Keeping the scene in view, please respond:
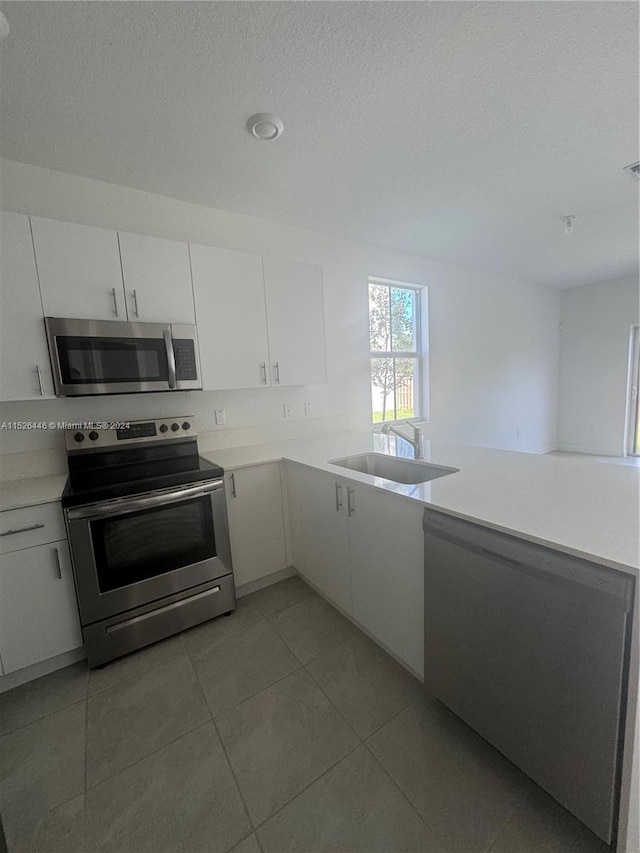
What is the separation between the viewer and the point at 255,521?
7.43 ft

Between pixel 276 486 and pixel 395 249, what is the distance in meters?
2.66

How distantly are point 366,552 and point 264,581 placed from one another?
3.36ft

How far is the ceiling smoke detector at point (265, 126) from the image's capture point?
1589 mm

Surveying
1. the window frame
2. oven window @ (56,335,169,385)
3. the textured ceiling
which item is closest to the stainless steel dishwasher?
oven window @ (56,335,169,385)

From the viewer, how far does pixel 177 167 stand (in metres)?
1.96

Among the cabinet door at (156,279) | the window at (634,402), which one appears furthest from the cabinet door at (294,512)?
the window at (634,402)

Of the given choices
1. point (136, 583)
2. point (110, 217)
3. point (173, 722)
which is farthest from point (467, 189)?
point (173, 722)

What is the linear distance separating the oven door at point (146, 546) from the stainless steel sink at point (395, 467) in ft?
2.69

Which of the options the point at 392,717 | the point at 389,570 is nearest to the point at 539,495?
the point at 389,570

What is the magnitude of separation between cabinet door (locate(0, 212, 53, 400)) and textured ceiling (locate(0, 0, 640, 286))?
506 millimetres

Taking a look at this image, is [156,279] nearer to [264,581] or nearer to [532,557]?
[264,581]

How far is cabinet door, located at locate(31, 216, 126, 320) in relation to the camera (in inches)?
67.3

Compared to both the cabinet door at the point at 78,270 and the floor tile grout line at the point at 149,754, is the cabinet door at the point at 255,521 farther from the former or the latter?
the cabinet door at the point at 78,270

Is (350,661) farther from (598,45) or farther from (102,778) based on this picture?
(598,45)
